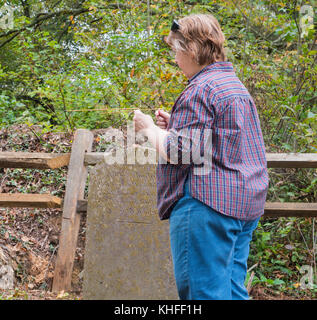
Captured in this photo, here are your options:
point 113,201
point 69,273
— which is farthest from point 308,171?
point 69,273

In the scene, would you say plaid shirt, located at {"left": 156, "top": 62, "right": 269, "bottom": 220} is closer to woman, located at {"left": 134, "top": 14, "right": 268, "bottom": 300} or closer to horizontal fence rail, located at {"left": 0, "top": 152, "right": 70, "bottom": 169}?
woman, located at {"left": 134, "top": 14, "right": 268, "bottom": 300}

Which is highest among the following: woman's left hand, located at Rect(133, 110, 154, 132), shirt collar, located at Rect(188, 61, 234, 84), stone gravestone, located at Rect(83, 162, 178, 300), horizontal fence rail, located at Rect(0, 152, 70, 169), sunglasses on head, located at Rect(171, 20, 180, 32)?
sunglasses on head, located at Rect(171, 20, 180, 32)

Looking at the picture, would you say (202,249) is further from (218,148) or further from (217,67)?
(217,67)

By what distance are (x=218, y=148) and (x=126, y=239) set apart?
1.78 meters

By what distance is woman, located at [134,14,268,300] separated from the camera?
1674 millimetres

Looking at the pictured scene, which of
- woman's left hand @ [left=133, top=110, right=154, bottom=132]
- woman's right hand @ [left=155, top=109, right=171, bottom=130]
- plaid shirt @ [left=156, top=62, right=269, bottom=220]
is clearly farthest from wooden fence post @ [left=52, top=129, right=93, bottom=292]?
plaid shirt @ [left=156, top=62, right=269, bottom=220]

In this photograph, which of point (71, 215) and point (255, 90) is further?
point (255, 90)

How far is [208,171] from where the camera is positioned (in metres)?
1.70

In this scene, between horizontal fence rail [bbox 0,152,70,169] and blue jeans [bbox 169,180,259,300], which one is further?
horizontal fence rail [bbox 0,152,70,169]

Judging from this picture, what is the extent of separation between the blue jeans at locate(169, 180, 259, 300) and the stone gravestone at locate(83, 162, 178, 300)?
150 cm

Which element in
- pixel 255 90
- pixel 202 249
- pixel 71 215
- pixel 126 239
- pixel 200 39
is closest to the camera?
pixel 202 249

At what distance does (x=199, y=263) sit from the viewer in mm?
1681

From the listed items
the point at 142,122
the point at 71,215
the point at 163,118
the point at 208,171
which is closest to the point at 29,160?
the point at 71,215

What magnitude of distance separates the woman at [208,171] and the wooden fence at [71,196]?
1580 mm
